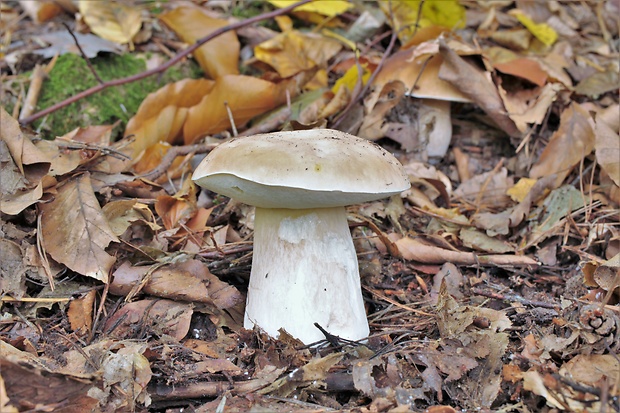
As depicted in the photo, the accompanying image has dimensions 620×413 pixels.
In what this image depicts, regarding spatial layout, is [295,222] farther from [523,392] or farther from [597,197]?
[597,197]

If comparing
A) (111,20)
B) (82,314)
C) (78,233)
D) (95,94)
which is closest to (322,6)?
(111,20)

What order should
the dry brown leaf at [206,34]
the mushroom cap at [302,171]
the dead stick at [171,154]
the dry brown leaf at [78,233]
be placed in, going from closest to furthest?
the mushroom cap at [302,171] → the dry brown leaf at [78,233] → the dead stick at [171,154] → the dry brown leaf at [206,34]

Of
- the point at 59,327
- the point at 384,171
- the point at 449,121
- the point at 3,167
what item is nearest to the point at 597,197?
the point at 449,121

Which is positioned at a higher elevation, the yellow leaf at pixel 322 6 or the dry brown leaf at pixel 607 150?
the yellow leaf at pixel 322 6

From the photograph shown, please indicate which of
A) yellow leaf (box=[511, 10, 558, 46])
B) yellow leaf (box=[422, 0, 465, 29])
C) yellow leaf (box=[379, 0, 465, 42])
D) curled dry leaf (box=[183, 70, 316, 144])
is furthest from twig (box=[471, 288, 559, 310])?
yellow leaf (box=[511, 10, 558, 46])

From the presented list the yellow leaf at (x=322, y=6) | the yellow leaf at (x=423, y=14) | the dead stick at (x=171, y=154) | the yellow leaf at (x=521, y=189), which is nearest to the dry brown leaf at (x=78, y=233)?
the dead stick at (x=171, y=154)

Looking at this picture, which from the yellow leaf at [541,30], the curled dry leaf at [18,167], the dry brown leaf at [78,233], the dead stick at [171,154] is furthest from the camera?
the yellow leaf at [541,30]

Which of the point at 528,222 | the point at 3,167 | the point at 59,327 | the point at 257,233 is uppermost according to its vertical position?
the point at 3,167

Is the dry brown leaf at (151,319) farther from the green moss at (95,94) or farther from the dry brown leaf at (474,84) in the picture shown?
the dry brown leaf at (474,84)
